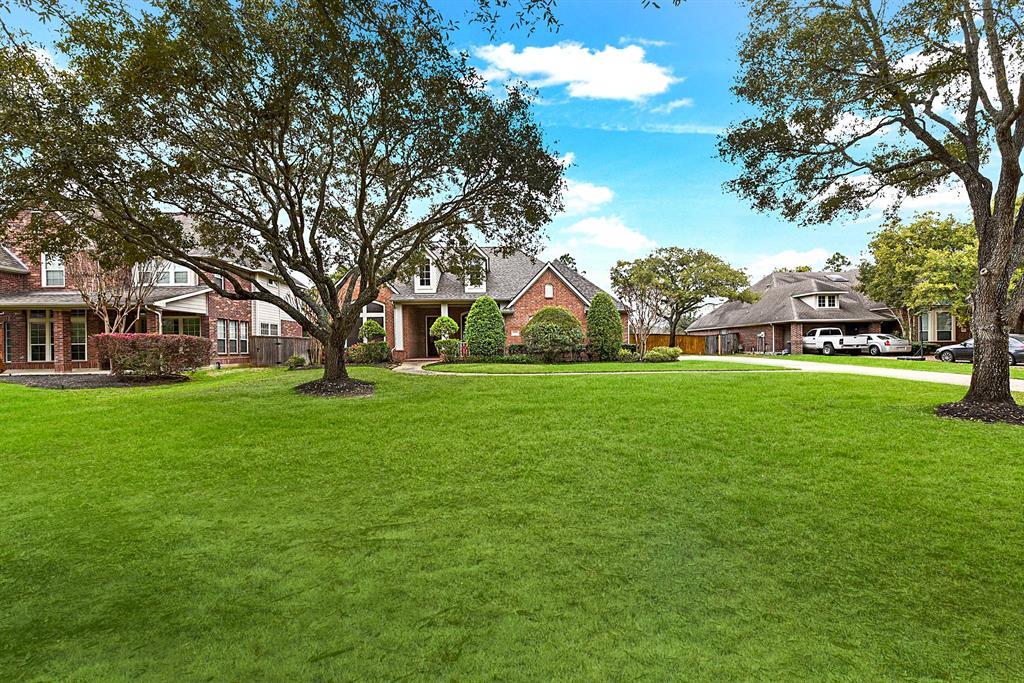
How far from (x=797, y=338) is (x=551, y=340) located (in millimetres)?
21963

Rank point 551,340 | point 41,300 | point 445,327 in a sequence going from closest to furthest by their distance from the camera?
point 41,300, point 551,340, point 445,327

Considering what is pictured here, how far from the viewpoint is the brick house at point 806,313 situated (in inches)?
1319

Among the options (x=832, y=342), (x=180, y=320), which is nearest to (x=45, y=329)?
(x=180, y=320)

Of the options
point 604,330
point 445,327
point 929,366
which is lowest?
point 929,366

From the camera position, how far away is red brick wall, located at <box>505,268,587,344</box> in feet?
81.4

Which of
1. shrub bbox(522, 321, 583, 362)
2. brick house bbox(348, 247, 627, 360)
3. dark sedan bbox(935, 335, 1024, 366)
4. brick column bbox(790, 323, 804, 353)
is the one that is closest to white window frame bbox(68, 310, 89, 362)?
brick house bbox(348, 247, 627, 360)

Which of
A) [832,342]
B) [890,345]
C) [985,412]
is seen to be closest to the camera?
[985,412]

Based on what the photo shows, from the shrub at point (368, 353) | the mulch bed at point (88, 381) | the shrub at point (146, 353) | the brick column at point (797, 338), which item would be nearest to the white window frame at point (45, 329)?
the mulch bed at point (88, 381)

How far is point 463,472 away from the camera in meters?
5.50

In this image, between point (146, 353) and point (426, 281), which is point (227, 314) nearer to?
point (146, 353)

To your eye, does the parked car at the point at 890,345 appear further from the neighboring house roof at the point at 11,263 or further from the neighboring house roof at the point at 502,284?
the neighboring house roof at the point at 11,263

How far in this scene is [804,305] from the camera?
34812 millimetres

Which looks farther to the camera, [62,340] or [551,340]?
[551,340]

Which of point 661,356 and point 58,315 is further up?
point 58,315
